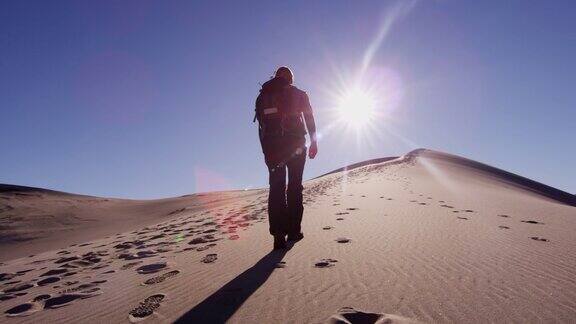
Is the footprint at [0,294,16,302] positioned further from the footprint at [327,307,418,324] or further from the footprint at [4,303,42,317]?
the footprint at [327,307,418,324]

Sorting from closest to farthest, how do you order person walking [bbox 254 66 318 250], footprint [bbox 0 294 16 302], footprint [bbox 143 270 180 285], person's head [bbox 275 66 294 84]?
footprint [bbox 143 270 180 285]
footprint [bbox 0 294 16 302]
person walking [bbox 254 66 318 250]
person's head [bbox 275 66 294 84]

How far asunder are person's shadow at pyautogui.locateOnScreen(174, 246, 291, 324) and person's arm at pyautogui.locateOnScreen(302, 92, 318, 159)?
170cm

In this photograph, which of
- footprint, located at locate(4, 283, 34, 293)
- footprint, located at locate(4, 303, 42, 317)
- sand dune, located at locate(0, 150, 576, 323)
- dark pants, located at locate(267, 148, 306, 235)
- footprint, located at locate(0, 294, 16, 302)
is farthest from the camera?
dark pants, located at locate(267, 148, 306, 235)

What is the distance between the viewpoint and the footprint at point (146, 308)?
256 centimetres

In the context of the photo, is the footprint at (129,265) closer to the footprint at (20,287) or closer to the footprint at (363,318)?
the footprint at (20,287)

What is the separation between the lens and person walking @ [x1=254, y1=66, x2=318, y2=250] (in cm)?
480

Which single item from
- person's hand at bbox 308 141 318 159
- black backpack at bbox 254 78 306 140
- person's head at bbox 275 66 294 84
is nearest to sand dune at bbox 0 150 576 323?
person's hand at bbox 308 141 318 159

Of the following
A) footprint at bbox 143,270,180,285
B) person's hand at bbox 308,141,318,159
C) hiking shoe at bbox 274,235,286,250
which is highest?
person's hand at bbox 308,141,318,159

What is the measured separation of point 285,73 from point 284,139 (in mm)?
829

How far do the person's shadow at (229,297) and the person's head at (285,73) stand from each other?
7.47 feet

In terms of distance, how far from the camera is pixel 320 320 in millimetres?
2225

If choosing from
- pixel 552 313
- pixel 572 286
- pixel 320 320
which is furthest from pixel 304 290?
pixel 572 286

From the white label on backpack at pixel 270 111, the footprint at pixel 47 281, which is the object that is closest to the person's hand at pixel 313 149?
the white label on backpack at pixel 270 111

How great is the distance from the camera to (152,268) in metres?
4.12
